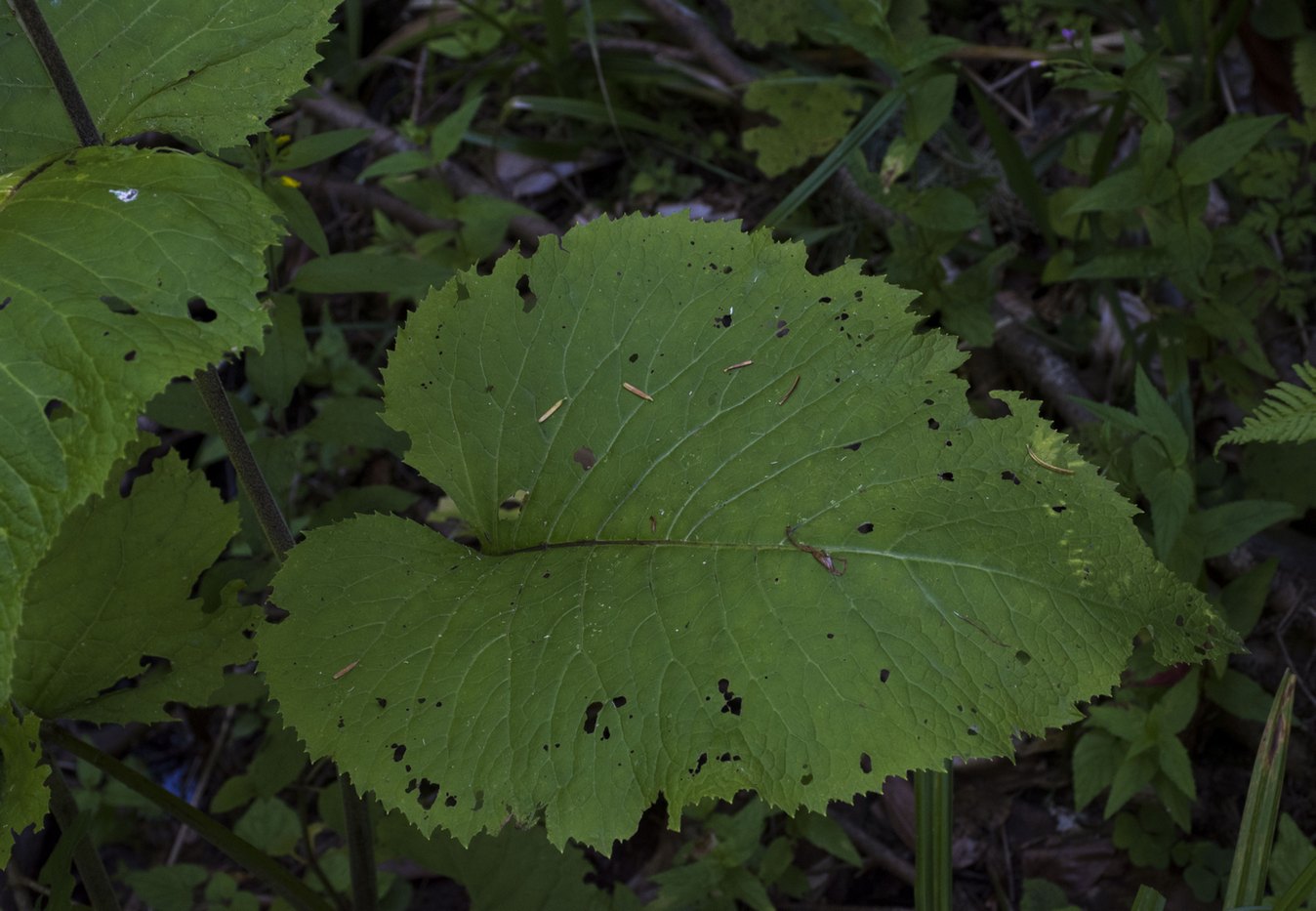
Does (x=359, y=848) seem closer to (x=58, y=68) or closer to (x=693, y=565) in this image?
(x=693, y=565)

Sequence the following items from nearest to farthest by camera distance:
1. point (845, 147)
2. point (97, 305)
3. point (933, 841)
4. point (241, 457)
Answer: point (97, 305) → point (241, 457) → point (933, 841) → point (845, 147)

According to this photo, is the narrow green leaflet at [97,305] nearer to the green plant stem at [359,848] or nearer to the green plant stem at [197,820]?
the green plant stem at [197,820]

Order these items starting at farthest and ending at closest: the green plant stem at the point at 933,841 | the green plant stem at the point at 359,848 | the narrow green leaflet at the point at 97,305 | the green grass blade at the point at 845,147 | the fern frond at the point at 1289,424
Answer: the green grass blade at the point at 845,147 < the green plant stem at the point at 359,848 < the green plant stem at the point at 933,841 < the fern frond at the point at 1289,424 < the narrow green leaflet at the point at 97,305

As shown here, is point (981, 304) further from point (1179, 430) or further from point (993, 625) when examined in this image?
point (993, 625)

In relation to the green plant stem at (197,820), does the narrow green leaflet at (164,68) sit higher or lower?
higher

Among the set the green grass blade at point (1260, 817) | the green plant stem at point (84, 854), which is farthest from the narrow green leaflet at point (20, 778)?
the green grass blade at point (1260, 817)

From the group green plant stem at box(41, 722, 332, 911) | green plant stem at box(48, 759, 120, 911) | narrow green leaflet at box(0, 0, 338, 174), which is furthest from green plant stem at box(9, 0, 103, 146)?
green plant stem at box(48, 759, 120, 911)

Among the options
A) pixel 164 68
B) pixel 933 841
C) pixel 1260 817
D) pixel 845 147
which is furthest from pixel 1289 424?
pixel 164 68
